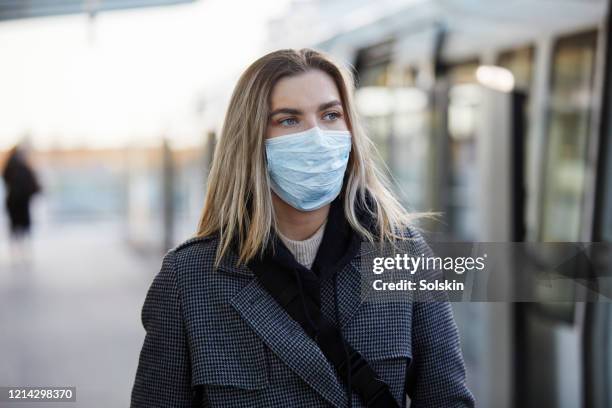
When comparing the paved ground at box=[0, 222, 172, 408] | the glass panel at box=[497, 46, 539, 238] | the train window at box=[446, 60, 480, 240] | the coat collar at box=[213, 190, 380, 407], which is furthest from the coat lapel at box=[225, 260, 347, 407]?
the train window at box=[446, 60, 480, 240]

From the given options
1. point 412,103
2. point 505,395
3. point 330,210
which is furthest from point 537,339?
point 330,210

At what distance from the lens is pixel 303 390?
68.7 inches

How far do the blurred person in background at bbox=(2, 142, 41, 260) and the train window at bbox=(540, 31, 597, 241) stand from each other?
7529 millimetres

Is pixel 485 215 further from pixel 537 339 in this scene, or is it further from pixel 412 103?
pixel 412 103

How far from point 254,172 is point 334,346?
410 millimetres

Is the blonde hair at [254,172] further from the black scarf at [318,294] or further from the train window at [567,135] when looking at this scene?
the train window at [567,135]

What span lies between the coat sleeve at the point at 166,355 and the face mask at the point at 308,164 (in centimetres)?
31

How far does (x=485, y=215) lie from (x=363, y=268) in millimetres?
2852

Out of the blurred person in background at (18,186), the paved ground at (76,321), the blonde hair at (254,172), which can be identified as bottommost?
the paved ground at (76,321)

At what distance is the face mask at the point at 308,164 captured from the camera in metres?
1.88

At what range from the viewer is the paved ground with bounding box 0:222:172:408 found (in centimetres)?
544

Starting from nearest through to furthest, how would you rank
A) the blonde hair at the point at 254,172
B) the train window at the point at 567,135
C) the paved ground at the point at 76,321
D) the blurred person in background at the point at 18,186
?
the blonde hair at the point at 254,172, the train window at the point at 567,135, the paved ground at the point at 76,321, the blurred person in background at the point at 18,186

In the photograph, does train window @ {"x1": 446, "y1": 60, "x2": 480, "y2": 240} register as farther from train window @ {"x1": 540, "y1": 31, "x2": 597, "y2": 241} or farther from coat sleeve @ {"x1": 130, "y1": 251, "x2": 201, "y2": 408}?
coat sleeve @ {"x1": 130, "y1": 251, "x2": 201, "y2": 408}

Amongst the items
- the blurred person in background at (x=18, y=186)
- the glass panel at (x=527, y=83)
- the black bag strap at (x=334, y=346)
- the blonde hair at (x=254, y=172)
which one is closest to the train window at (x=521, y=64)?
the glass panel at (x=527, y=83)
